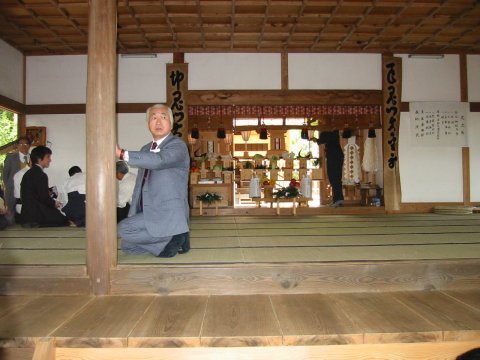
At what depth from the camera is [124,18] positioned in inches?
239

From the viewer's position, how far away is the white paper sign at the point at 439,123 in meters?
7.43

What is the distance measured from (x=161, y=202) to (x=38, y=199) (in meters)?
3.29

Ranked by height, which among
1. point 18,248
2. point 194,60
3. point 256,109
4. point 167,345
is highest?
point 194,60

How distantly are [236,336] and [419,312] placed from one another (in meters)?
1.09

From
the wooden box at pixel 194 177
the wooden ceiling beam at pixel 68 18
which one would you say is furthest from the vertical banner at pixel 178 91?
the wooden ceiling beam at pixel 68 18

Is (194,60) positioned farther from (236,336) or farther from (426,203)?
(236,336)

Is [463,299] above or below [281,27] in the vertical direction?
below

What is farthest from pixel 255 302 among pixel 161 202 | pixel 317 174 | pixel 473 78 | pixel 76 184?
pixel 473 78

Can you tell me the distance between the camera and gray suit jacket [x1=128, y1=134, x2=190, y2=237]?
105 inches

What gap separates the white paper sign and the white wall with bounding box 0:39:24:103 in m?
8.05

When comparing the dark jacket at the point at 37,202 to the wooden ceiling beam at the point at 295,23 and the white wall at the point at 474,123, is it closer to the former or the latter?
the wooden ceiling beam at the point at 295,23

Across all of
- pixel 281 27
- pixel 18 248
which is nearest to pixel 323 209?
pixel 281 27

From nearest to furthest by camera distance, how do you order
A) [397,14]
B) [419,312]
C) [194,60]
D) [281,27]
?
[419,312] < [397,14] < [281,27] < [194,60]

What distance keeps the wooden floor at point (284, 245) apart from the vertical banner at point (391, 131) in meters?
2.49
